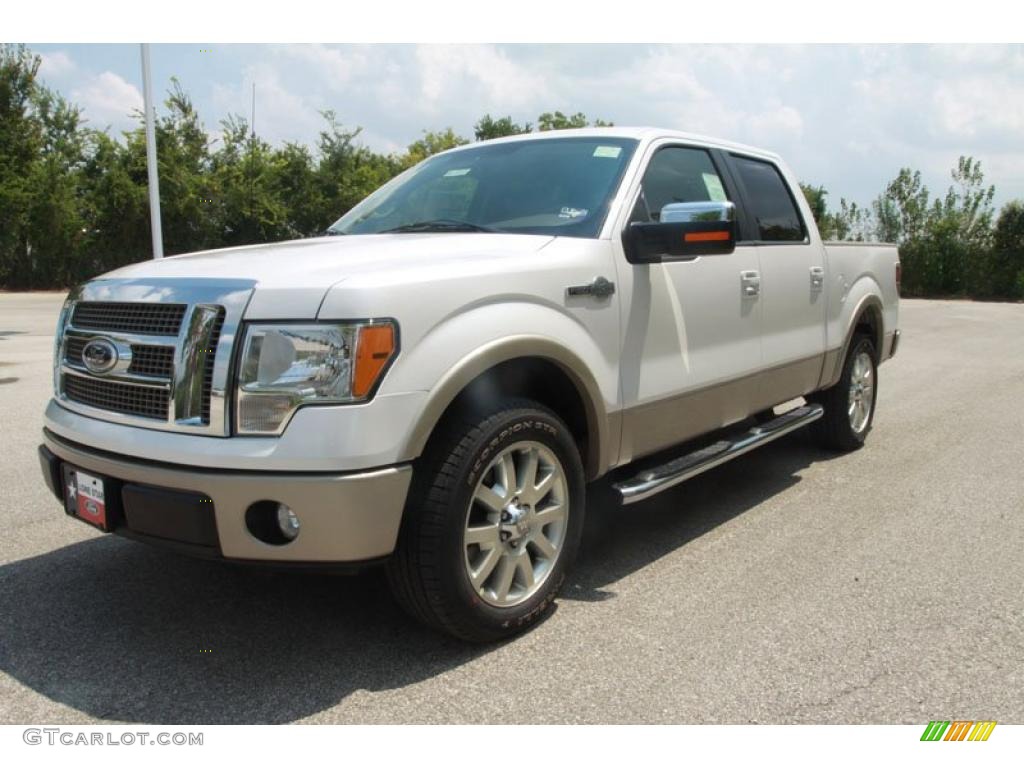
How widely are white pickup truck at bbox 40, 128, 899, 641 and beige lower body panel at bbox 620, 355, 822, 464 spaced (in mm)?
19

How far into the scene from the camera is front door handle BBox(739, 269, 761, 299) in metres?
4.32

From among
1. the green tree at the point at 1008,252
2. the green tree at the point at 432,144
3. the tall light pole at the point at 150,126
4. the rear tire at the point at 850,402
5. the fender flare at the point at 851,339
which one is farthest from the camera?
the green tree at the point at 432,144

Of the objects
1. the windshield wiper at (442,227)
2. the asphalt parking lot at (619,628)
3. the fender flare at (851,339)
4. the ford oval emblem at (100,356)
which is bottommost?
the asphalt parking lot at (619,628)

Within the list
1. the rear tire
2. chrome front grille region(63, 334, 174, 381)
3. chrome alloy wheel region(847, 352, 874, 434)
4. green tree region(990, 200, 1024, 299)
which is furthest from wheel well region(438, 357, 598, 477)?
green tree region(990, 200, 1024, 299)

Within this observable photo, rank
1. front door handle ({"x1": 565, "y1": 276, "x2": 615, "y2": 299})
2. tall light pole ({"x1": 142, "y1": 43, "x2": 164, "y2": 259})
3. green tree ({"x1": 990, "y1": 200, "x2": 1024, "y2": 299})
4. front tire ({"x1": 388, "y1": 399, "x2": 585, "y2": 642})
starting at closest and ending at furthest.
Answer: front tire ({"x1": 388, "y1": 399, "x2": 585, "y2": 642}) < front door handle ({"x1": 565, "y1": 276, "x2": 615, "y2": 299}) < tall light pole ({"x1": 142, "y1": 43, "x2": 164, "y2": 259}) < green tree ({"x1": 990, "y1": 200, "x2": 1024, "y2": 299})

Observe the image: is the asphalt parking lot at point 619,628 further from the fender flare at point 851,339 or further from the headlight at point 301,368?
the headlight at point 301,368

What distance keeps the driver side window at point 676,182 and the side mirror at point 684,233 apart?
8.1 inches

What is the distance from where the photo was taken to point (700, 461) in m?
3.96

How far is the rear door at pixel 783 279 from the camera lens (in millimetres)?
4625

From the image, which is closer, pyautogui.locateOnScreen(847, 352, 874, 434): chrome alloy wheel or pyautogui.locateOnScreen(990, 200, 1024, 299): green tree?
pyautogui.locateOnScreen(847, 352, 874, 434): chrome alloy wheel

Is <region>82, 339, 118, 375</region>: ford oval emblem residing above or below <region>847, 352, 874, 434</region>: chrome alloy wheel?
above

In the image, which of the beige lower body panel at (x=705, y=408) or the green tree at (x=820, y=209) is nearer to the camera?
the beige lower body panel at (x=705, y=408)
